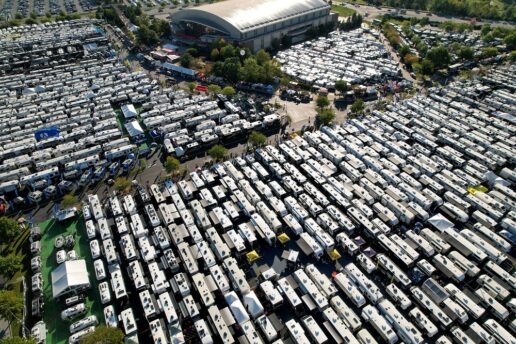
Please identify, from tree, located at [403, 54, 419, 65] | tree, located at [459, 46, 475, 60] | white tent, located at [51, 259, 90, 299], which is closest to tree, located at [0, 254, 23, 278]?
white tent, located at [51, 259, 90, 299]

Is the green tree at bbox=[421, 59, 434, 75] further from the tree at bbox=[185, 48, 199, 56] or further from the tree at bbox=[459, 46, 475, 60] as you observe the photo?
the tree at bbox=[185, 48, 199, 56]

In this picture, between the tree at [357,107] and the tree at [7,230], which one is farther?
the tree at [357,107]

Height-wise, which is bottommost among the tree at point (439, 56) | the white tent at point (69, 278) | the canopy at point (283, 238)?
the canopy at point (283, 238)

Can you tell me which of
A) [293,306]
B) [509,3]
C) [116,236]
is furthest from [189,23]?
[509,3]

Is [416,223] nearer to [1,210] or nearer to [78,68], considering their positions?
[1,210]

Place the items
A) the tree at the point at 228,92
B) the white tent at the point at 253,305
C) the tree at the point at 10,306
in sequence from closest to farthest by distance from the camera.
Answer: the tree at the point at 10,306
the white tent at the point at 253,305
the tree at the point at 228,92

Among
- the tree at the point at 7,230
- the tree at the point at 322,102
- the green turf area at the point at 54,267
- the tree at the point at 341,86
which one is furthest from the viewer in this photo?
the tree at the point at 341,86

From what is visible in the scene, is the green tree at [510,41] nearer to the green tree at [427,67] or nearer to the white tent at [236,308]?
the green tree at [427,67]

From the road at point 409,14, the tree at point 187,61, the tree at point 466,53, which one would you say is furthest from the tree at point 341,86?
the road at point 409,14
